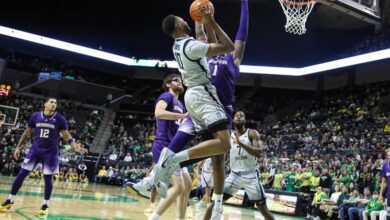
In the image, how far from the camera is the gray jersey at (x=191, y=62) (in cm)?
420

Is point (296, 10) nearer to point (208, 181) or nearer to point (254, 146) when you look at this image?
point (208, 181)

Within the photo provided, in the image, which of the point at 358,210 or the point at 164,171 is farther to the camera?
the point at 358,210

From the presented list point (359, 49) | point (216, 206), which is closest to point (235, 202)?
point (216, 206)

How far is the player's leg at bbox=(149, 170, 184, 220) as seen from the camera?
178 inches

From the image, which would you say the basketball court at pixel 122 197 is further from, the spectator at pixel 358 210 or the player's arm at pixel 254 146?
the player's arm at pixel 254 146

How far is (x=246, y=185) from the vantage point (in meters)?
6.14

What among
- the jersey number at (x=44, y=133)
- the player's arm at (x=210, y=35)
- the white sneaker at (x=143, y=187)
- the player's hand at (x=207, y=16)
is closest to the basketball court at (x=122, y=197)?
the jersey number at (x=44, y=133)

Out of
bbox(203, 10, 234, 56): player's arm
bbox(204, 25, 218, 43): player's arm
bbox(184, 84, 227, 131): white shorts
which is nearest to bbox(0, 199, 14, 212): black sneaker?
bbox(184, 84, 227, 131): white shorts

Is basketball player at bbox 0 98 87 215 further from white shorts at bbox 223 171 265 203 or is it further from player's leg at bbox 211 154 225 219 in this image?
player's leg at bbox 211 154 225 219

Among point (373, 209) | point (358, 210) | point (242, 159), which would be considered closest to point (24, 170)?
point (242, 159)

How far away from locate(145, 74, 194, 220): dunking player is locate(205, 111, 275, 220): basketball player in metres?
0.85

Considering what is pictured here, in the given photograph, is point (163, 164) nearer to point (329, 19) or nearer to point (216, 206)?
point (216, 206)

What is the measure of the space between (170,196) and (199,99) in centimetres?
120

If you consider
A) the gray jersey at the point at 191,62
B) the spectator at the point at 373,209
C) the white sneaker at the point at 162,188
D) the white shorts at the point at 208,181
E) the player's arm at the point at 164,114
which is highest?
the gray jersey at the point at 191,62
